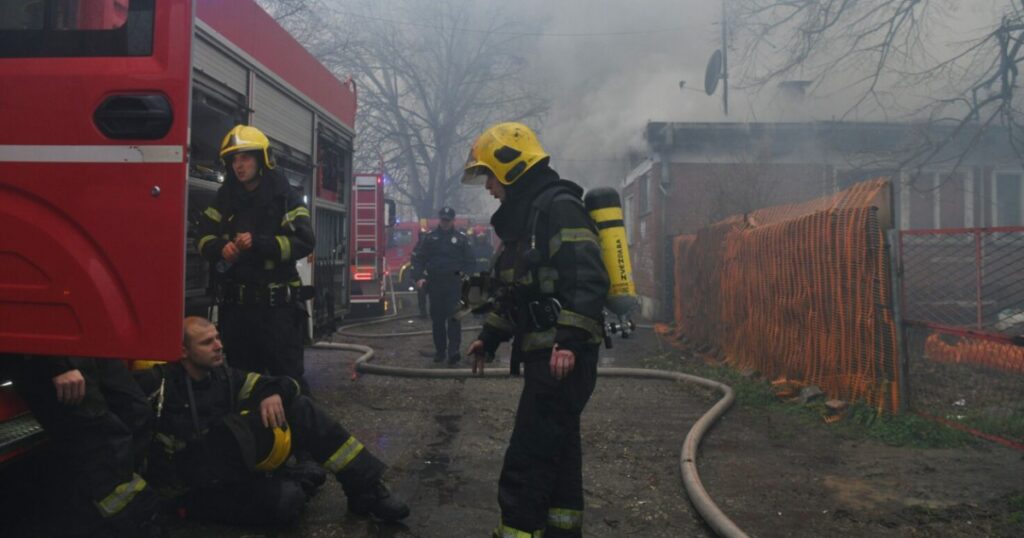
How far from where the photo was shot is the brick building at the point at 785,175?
541 inches

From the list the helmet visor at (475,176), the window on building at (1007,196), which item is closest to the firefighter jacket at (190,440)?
the helmet visor at (475,176)

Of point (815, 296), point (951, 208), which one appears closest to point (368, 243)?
point (815, 296)

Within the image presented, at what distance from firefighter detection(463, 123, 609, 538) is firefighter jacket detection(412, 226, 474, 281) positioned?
5449 mm

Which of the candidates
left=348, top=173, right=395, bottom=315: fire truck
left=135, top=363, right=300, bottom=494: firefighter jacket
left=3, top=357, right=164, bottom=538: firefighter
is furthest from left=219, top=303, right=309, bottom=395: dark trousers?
left=348, top=173, right=395, bottom=315: fire truck

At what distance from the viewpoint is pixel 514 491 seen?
2.79 m

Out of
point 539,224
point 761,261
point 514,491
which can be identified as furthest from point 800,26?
point 514,491

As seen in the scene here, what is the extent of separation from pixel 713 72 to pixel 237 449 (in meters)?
17.3

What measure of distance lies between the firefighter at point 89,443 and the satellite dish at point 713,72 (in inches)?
686

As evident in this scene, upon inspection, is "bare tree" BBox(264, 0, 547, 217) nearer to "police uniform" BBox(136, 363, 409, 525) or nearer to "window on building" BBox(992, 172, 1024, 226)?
"window on building" BBox(992, 172, 1024, 226)

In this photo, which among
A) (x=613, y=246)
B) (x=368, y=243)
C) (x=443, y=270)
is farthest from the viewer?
(x=368, y=243)

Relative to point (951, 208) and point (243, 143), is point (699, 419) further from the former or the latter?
point (951, 208)

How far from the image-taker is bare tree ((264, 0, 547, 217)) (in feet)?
86.9

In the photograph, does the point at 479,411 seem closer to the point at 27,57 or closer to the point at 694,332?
the point at 27,57

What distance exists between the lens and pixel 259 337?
390cm
